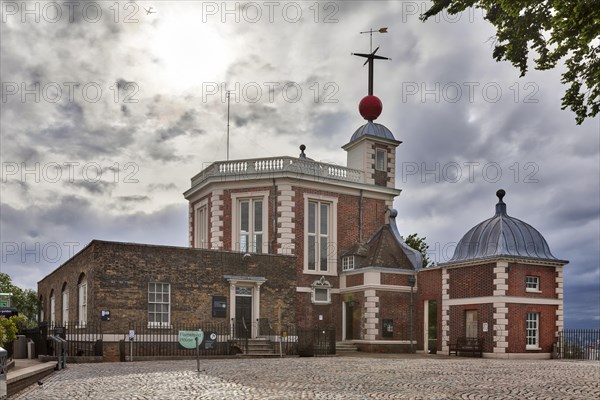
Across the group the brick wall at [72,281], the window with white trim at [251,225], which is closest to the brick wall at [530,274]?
the window with white trim at [251,225]

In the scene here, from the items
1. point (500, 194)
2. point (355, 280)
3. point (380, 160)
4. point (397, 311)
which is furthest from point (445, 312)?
point (380, 160)

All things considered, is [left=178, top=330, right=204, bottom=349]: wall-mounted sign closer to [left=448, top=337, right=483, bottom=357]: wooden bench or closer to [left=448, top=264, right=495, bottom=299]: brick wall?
[left=448, top=337, right=483, bottom=357]: wooden bench

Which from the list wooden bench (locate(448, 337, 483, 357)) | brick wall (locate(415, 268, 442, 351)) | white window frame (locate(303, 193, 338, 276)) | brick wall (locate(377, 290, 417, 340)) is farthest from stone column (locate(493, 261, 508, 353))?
white window frame (locate(303, 193, 338, 276))

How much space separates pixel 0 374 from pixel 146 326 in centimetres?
1820

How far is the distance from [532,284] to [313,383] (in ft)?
58.5

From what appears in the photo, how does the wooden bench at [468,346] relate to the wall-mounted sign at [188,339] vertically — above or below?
below

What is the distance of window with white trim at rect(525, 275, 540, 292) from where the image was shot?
28708 mm

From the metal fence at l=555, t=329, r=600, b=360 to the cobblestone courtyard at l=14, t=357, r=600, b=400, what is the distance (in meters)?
9.82

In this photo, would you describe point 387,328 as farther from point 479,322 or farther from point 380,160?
point 380,160

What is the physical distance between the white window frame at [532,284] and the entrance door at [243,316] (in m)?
12.6

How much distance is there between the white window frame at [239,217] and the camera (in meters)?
33.5

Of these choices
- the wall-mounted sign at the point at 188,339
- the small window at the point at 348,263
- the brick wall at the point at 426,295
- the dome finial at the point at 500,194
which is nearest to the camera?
the wall-mounted sign at the point at 188,339

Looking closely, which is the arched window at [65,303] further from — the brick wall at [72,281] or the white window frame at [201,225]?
the white window frame at [201,225]

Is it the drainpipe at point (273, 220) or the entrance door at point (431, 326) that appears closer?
the entrance door at point (431, 326)
